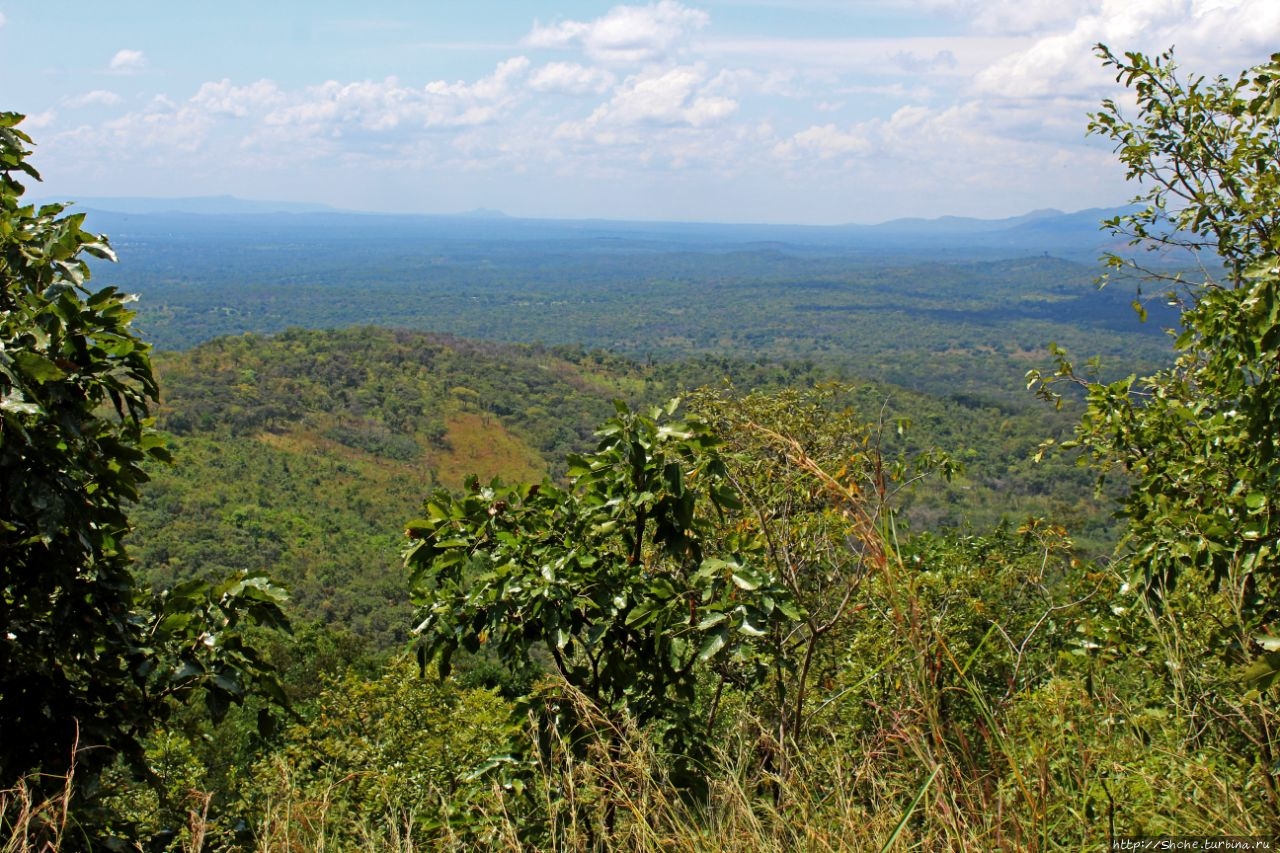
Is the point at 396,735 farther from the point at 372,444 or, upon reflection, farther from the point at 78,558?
the point at 372,444

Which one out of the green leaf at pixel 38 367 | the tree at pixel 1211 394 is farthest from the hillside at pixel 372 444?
the green leaf at pixel 38 367

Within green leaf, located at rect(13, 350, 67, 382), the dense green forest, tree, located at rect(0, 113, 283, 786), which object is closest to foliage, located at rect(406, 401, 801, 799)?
the dense green forest

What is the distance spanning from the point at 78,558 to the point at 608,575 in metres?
1.47

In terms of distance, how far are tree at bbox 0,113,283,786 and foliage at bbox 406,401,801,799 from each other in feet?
1.93

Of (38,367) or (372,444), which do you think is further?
(372,444)

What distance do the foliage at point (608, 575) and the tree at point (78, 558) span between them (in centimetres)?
59

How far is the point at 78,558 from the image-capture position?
8.00 ft

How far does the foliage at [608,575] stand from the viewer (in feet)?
9.02

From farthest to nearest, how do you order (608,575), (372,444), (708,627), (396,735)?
1. (372,444)
2. (396,735)
3. (608,575)
4. (708,627)

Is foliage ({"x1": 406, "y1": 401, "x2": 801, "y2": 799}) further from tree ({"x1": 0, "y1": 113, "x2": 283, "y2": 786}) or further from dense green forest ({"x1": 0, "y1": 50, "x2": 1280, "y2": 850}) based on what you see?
tree ({"x1": 0, "y1": 113, "x2": 283, "y2": 786})

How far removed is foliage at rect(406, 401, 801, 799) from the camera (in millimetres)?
2750

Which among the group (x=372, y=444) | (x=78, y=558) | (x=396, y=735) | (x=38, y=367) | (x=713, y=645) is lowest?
(x=372, y=444)

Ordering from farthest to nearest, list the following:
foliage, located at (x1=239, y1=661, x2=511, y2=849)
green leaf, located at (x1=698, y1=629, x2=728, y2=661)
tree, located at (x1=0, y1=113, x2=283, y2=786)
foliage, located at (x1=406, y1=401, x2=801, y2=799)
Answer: foliage, located at (x1=239, y1=661, x2=511, y2=849) → foliage, located at (x1=406, y1=401, x2=801, y2=799) → green leaf, located at (x1=698, y1=629, x2=728, y2=661) → tree, located at (x1=0, y1=113, x2=283, y2=786)

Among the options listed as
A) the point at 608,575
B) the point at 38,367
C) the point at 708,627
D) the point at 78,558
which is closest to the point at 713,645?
the point at 708,627
